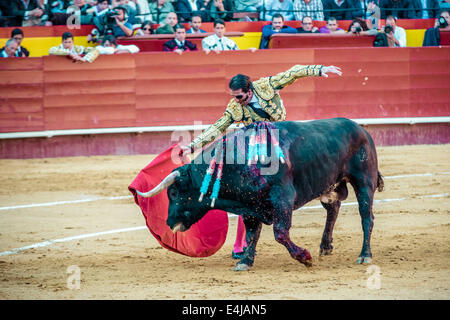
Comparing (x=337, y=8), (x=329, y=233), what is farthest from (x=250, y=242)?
(x=337, y=8)

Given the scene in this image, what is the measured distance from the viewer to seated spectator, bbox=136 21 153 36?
32.2 feet

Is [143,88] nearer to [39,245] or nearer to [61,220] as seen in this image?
[61,220]

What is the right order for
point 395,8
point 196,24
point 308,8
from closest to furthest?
point 196,24 < point 308,8 < point 395,8

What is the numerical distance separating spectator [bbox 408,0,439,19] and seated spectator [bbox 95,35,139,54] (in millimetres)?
4172

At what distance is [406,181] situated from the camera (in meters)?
7.39

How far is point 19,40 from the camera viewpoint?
935 centimetres

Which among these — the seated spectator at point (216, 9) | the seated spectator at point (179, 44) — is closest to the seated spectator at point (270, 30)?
the seated spectator at point (216, 9)

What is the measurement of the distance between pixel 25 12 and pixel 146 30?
5.90ft

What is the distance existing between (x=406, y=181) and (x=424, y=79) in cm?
294

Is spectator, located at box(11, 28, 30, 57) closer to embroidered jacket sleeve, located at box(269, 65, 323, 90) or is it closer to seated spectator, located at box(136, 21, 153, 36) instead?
seated spectator, located at box(136, 21, 153, 36)

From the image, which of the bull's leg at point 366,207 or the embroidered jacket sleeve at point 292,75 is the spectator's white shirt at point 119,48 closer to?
the embroidered jacket sleeve at point 292,75

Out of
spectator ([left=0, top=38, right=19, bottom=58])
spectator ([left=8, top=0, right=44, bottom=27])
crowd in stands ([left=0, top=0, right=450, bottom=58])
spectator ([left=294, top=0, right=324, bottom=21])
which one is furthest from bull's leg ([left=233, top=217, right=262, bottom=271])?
spectator ([left=8, top=0, right=44, bottom=27])

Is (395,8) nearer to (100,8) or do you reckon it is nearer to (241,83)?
(100,8)

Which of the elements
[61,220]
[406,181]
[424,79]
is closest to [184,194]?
[61,220]
